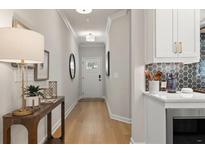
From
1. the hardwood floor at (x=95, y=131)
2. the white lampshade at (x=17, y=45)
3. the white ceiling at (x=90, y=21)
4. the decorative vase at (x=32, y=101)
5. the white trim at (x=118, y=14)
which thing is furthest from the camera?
the white ceiling at (x=90, y=21)

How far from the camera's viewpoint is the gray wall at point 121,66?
4.16 m

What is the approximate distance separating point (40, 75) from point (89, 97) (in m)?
5.64

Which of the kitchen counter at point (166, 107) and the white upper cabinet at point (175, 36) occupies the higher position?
the white upper cabinet at point (175, 36)

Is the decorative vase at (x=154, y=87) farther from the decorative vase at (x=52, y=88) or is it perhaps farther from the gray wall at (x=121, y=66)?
the gray wall at (x=121, y=66)

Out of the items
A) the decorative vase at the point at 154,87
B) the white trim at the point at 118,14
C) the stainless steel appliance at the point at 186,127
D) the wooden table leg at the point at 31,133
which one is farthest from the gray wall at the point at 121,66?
the wooden table leg at the point at 31,133

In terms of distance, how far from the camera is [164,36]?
7.07ft

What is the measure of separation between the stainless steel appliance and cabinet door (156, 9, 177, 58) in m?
0.77

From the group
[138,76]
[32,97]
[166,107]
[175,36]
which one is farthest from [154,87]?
[32,97]

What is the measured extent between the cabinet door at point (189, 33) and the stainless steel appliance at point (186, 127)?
31.4 inches

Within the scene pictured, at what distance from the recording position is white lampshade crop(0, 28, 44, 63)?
52.8 inches

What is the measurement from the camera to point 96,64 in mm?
8258

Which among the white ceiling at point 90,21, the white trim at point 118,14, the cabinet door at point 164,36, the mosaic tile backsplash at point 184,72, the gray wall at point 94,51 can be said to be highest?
the white ceiling at point 90,21
